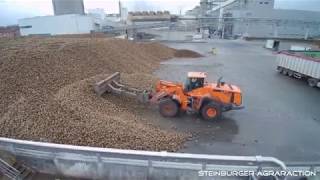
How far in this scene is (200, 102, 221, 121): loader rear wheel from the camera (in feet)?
29.2

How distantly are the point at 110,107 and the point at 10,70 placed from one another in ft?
16.9

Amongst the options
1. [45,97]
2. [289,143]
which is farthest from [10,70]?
[289,143]

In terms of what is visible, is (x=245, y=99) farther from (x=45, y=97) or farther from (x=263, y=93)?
(x=45, y=97)

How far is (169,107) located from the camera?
9.26 m

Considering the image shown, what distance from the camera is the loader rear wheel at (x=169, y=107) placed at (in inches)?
363

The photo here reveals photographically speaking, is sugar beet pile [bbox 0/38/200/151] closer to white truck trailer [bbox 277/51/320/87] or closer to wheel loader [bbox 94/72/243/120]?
wheel loader [bbox 94/72/243/120]

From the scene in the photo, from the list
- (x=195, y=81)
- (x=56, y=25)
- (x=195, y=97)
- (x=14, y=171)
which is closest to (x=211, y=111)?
(x=195, y=97)

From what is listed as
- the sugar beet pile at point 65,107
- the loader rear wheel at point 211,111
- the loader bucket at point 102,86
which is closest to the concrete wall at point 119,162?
the sugar beet pile at point 65,107

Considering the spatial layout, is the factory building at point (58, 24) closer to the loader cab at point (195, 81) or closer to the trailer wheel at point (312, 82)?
the trailer wheel at point (312, 82)

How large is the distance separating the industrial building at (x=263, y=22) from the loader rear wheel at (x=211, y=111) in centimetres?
4978

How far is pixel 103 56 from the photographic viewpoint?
15.6 m

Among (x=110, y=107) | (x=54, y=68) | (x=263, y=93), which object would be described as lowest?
(x=263, y=93)

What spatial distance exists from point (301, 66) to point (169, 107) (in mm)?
11262

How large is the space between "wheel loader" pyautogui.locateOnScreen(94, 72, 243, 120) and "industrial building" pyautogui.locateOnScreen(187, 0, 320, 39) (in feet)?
162
